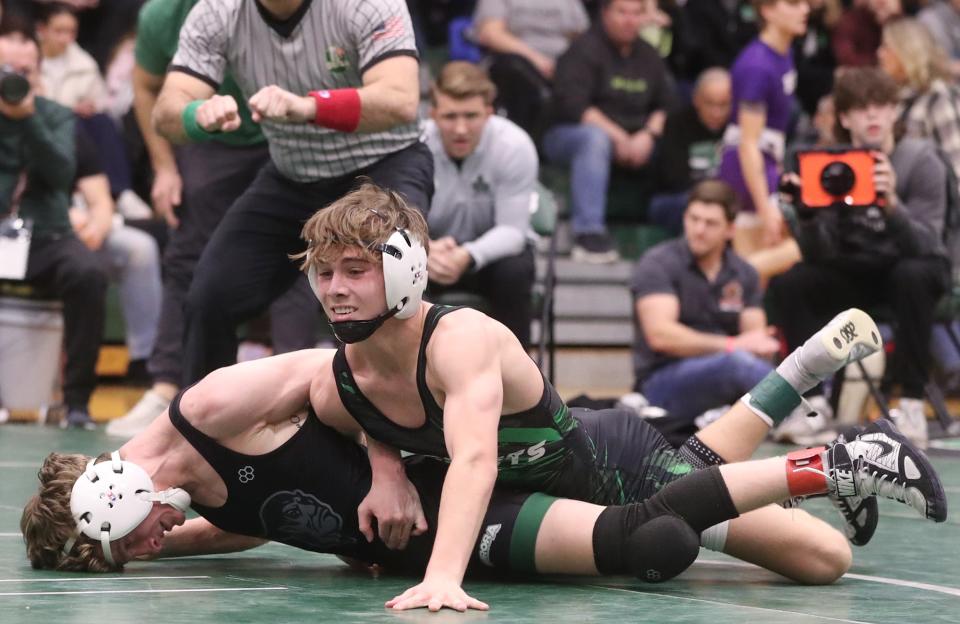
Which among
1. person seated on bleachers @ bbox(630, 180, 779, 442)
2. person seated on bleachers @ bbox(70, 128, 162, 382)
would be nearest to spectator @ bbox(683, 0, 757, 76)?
person seated on bleachers @ bbox(630, 180, 779, 442)

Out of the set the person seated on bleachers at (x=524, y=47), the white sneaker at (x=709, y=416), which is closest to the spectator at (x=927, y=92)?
the white sneaker at (x=709, y=416)

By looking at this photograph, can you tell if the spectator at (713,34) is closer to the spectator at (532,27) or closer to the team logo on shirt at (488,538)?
the spectator at (532,27)

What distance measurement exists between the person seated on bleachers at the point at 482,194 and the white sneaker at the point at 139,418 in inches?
48.7

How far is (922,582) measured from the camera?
152 inches

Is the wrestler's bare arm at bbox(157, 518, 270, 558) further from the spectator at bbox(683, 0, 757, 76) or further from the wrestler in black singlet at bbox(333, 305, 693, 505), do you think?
the spectator at bbox(683, 0, 757, 76)

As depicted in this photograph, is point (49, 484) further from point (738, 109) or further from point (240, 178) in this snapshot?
point (738, 109)

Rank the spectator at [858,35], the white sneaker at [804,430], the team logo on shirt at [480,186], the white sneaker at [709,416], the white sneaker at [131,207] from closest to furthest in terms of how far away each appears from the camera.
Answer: the white sneaker at [709,416] → the white sneaker at [804,430] → the team logo on shirt at [480,186] → the white sneaker at [131,207] → the spectator at [858,35]

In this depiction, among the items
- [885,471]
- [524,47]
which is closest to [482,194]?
[524,47]

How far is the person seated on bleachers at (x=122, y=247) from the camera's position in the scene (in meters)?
8.20

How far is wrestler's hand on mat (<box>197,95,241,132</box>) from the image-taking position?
436 centimetres

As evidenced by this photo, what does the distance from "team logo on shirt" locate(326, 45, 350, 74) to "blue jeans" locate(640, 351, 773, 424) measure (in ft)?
9.17

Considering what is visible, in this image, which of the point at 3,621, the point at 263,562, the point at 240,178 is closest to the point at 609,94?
the point at 240,178

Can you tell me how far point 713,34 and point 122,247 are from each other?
442cm

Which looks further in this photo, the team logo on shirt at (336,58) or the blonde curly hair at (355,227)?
the team logo on shirt at (336,58)
